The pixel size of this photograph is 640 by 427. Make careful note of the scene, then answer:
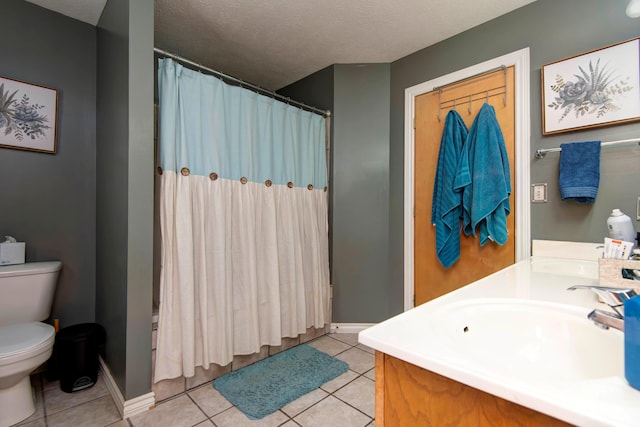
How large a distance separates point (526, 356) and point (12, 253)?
2.55 metres

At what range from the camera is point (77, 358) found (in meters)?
1.70

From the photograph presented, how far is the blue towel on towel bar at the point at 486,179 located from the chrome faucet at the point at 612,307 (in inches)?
35.6

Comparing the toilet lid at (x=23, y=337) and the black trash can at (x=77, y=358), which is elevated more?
the toilet lid at (x=23, y=337)

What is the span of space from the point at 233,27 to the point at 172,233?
1559 millimetres

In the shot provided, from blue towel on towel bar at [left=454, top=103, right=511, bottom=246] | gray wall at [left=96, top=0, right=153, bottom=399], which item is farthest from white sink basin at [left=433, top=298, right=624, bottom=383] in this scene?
gray wall at [left=96, top=0, right=153, bottom=399]

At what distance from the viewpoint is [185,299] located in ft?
5.41

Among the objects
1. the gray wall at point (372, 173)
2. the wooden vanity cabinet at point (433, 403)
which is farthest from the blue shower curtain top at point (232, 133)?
the wooden vanity cabinet at point (433, 403)

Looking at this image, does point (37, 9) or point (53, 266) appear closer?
point (53, 266)

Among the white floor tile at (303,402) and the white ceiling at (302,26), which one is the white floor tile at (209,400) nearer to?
the white floor tile at (303,402)

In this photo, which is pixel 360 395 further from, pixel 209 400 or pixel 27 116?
pixel 27 116

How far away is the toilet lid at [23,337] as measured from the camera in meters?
1.33

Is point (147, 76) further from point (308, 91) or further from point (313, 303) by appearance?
point (313, 303)

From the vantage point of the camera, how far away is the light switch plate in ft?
5.64

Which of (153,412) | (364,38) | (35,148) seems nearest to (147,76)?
(35,148)
